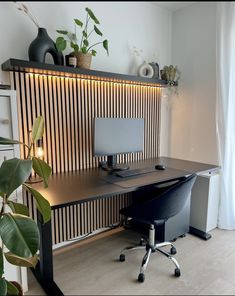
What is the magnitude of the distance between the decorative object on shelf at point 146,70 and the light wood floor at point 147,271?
1846mm

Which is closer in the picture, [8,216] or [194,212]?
[8,216]

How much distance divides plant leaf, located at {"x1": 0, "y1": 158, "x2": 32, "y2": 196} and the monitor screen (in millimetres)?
1054

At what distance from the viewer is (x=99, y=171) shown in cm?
223

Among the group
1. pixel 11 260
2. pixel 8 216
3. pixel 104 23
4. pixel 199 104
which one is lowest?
pixel 11 260

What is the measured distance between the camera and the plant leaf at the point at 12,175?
103cm

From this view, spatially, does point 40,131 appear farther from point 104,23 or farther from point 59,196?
point 104,23

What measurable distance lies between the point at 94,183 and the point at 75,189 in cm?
20

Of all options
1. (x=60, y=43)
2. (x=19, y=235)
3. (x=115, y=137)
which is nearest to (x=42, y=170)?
(x=19, y=235)

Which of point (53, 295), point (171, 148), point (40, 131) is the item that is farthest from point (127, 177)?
point (171, 148)

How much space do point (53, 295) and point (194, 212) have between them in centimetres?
166

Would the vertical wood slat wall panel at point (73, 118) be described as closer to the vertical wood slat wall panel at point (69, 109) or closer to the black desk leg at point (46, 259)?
the vertical wood slat wall panel at point (69, 109)

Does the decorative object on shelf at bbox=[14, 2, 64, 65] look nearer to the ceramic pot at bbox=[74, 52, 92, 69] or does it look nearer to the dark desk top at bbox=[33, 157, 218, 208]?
the ceramic pot at bbox=[74, 52, 92, 69]

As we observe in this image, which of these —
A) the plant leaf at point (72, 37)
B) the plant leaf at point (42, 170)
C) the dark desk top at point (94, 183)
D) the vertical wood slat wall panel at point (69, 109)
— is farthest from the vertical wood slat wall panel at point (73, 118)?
the plant leaf at point (42, 170)

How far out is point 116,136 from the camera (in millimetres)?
2244
